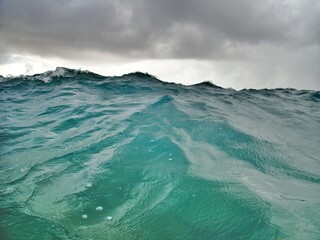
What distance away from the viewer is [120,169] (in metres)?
6.88

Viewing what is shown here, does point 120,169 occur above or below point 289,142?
below

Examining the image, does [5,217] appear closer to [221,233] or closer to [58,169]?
[58,169]

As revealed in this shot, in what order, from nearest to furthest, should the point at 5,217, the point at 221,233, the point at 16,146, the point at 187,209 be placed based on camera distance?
the point at 221,233 < the point at 5,217 < the point at 187,209 < the point at 16,146

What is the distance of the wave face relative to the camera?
4895mm

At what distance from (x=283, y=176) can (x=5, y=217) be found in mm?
5161

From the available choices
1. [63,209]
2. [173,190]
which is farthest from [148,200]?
[63,209]

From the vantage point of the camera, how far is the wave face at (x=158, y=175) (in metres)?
4.89

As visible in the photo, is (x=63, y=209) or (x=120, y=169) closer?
(x=63, y=209)

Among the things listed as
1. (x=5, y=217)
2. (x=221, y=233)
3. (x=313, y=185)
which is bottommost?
(x=5, y=217)

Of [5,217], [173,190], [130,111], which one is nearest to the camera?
[5,217]

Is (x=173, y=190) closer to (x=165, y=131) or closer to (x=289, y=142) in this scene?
(x=165, y=131)

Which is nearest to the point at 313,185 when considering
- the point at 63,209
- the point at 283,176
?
the point at 283,176

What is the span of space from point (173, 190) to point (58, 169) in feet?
8.70

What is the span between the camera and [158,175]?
21.4 ft
